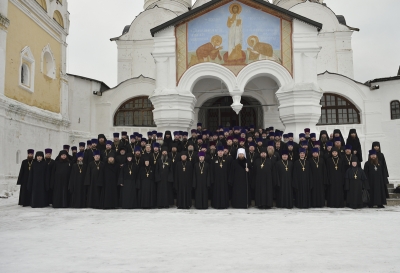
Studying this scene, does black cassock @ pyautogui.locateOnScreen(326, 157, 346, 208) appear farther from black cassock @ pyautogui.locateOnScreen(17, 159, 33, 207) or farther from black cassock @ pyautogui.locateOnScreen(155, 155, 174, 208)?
black cassock @ pyautogui.locateOnScreen(17, 159, 33, 207)

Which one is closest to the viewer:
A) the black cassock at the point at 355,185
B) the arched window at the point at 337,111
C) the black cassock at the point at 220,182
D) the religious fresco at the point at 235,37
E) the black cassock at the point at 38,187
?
the black cassock at the point at 355,185

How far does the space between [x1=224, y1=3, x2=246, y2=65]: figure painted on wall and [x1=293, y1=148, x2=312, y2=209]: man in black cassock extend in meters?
4.27

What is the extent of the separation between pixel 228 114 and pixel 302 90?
389cm

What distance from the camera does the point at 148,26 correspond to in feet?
58.9

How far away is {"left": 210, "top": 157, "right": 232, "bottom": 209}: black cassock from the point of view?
8.24m

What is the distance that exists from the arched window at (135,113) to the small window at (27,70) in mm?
3373

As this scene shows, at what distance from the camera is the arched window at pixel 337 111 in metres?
14.6

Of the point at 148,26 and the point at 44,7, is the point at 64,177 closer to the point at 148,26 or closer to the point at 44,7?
the point at 44,7

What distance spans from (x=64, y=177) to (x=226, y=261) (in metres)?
5.82

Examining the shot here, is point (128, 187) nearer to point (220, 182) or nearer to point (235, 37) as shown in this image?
point (220, 182)

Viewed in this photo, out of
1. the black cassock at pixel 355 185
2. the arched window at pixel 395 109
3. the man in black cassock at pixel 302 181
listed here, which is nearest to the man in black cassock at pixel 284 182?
the man in black cassock at pixel 302 181

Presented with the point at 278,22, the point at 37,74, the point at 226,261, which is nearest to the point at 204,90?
the point at 278,22

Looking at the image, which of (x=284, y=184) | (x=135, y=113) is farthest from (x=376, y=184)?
(x=135, y=113)

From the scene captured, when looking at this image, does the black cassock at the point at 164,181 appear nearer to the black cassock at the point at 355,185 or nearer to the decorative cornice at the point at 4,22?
the black cassock at the point at 355,185
